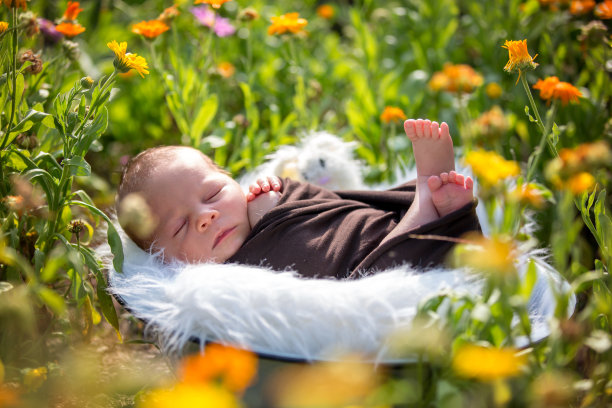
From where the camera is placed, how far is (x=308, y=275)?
4.47 ft

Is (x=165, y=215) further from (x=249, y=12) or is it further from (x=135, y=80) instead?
(x=135, y=80)

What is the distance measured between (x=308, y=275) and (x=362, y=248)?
5.6 inches

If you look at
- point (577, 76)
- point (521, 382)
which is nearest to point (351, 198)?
point (521, 382)

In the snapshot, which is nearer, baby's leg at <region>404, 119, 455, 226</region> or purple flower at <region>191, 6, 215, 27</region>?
baby's leg at <region>404, 119, 455, 226</region>

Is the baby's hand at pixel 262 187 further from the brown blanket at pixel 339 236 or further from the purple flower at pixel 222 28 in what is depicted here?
the purple flower at pixel 222 28

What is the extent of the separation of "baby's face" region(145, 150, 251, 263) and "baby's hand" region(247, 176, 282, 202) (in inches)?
4.5

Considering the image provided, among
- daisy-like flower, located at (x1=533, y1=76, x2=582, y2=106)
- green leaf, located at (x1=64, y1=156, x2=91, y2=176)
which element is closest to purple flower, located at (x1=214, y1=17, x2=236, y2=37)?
green leaf, located at (x1=64, y1=156, x2=91, y2=176)

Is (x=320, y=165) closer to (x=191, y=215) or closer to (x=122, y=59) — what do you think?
(x=191, y=215)

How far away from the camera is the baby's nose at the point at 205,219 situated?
4.55 feet

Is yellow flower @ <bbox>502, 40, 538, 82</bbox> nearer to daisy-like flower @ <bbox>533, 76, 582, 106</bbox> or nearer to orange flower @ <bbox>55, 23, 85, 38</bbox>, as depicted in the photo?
daisy-like flower @ <bbox>533, 76, 582, 106</bbox>

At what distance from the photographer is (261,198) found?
5.12ft

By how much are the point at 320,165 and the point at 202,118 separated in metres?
0.40

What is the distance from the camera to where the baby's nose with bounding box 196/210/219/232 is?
1388 mm

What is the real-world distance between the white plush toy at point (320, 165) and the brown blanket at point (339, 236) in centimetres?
21
